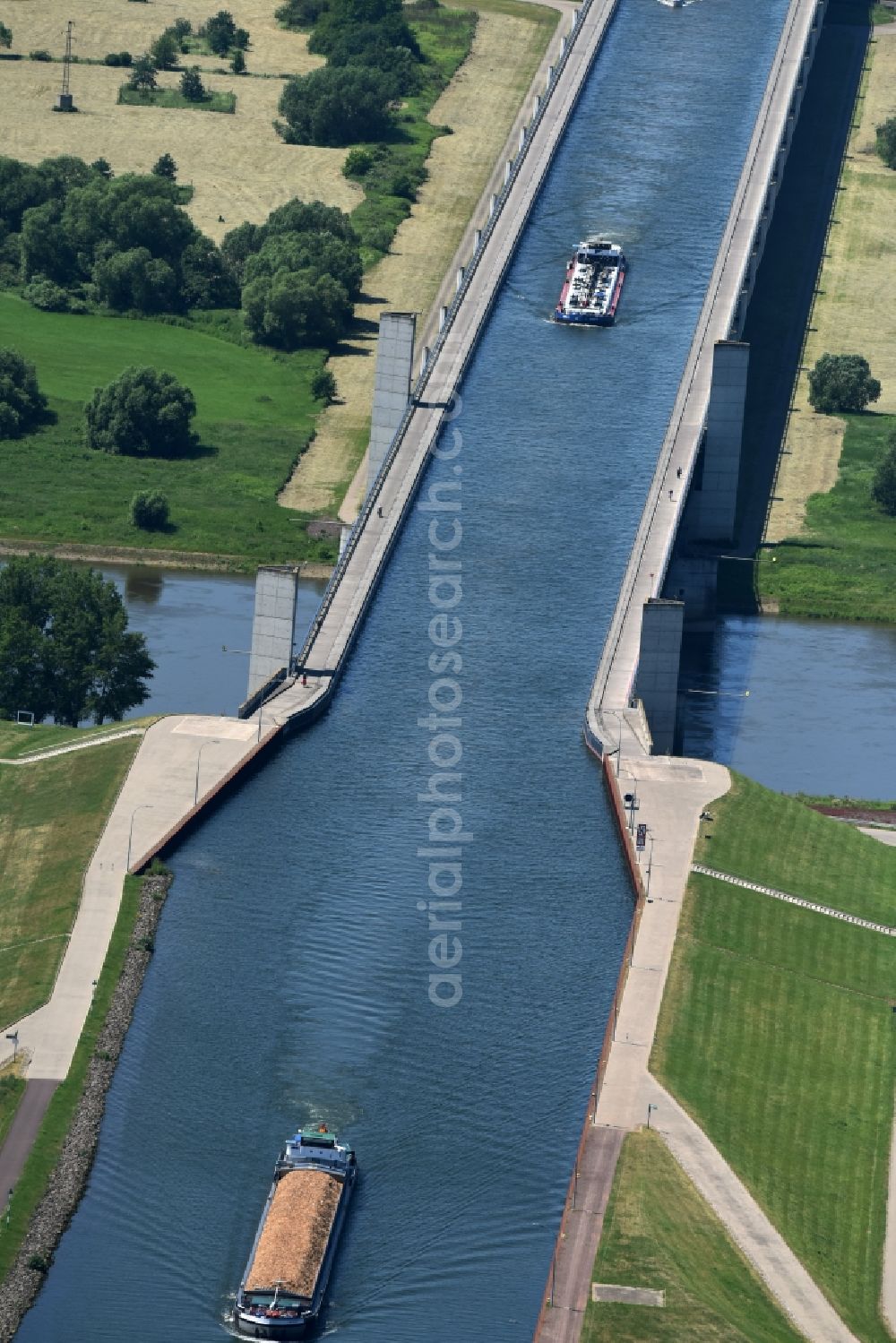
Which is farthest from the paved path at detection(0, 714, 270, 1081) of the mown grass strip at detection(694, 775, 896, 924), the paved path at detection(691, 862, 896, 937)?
the paved path at detection(691, 862, 896, 937)

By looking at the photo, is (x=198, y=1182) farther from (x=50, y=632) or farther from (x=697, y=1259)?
(x=50, y=632)

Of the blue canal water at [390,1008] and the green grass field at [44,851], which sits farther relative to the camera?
the green grass field at [44,851]

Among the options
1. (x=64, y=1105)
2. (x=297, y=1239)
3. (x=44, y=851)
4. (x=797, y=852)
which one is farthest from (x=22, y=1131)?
(x=797, y=852)

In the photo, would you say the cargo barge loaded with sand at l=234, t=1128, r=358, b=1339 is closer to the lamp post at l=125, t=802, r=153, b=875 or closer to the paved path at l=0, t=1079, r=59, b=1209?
the paved path at l=0, t=1079, r=59, b=1209

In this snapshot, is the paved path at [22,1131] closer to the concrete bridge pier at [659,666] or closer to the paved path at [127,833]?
the paved path at [127,833]

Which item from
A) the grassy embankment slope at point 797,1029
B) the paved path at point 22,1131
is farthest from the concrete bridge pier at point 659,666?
the paved path at point 22,1131

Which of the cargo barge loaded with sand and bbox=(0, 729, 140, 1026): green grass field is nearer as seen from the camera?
the cargo barge loaded with sand
